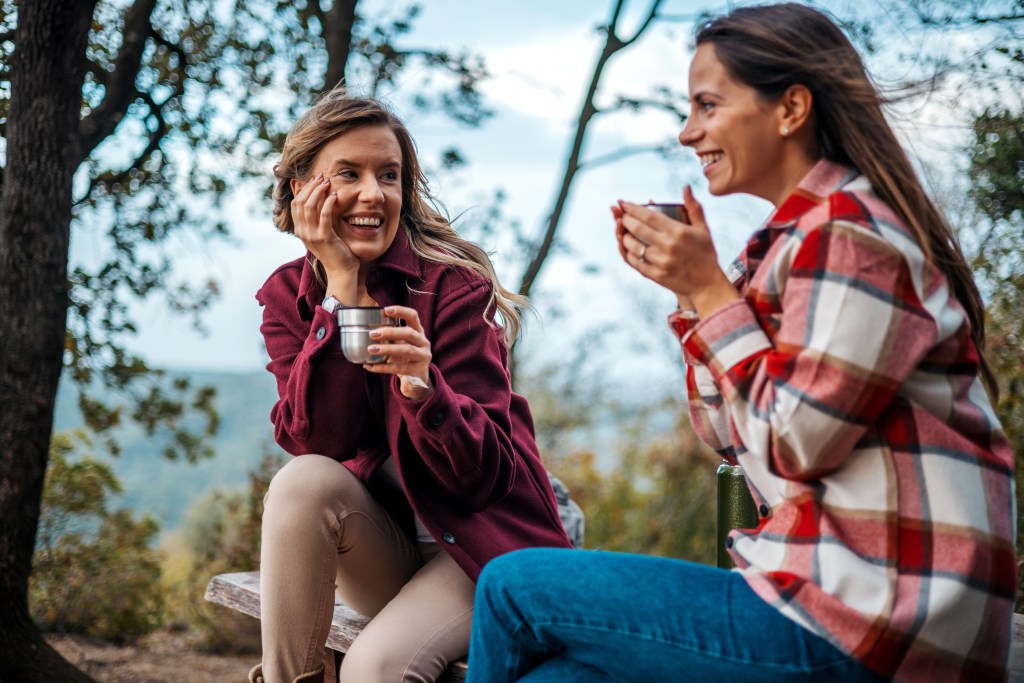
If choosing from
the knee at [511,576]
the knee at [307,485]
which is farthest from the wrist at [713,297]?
the knee at [307,485]

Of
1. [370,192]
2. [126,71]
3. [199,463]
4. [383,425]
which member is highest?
[126,71]

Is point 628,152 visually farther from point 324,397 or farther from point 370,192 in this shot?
point 324,397

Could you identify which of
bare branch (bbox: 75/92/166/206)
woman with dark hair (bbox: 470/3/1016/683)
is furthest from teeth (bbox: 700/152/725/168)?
bare branch (bbox: 75/92/166/206)

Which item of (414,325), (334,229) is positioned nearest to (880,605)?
(414,325)

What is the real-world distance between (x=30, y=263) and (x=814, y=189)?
3.07 meters

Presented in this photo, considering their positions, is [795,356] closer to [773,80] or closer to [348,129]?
[773,80]

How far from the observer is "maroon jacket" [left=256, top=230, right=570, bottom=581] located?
7.69 feet

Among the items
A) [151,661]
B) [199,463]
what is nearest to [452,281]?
[151,661]

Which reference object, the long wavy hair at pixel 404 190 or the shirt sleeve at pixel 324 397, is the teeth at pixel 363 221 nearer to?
Answer: the long wavy hair at pixel 404 190

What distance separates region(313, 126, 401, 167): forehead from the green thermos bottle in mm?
1258

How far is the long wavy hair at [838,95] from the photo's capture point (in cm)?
168

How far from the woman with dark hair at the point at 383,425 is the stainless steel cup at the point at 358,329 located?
1.0 inches

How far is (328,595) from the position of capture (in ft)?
7.81

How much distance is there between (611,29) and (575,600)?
16.0 feet
